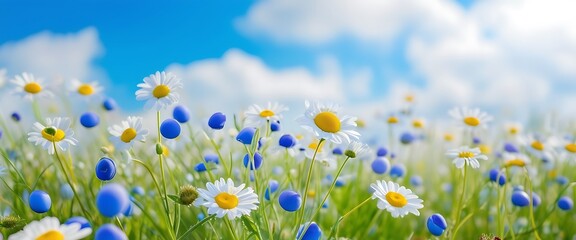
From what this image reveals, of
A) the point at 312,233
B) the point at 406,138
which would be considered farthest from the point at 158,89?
the point at 406,138

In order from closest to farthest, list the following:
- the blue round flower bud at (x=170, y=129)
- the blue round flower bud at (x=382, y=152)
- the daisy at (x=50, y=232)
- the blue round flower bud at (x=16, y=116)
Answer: the daisy at (x=50, y=232)
the blue round flower bud at (x=170, y=129)
the blue round flower bud at (x=382, y=152)
the blue round flower bud at (x=16, y=116)

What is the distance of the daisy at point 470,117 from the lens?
7.47 ft

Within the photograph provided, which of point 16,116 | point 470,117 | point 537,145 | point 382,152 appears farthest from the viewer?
point 537,145

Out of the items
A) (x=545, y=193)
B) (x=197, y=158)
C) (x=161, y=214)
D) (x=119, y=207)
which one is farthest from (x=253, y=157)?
(x=545, y=193)

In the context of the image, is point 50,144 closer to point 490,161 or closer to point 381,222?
point 381,222

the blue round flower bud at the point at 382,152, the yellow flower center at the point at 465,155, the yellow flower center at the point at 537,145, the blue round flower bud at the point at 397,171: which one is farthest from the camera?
the yellow flower center at the point at 537,145

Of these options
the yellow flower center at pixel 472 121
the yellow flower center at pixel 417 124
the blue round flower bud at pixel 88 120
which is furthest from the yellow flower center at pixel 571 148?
the blue round flower bud at pixel 88 120

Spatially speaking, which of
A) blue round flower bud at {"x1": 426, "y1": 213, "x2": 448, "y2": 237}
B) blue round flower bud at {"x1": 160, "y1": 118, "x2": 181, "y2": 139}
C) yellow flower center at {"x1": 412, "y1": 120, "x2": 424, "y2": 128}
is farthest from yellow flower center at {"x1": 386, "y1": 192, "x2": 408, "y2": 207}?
yellow flower center at {"x1": 412, "y1": 120, "x2": 424, "y2": 128}

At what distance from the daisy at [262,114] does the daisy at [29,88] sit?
3.32ft

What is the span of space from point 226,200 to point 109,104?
136 cm

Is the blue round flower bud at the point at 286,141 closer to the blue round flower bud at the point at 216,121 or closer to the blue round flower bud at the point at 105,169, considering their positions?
the blue round flower bud at the point at 216,121

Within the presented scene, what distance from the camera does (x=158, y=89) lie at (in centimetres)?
152

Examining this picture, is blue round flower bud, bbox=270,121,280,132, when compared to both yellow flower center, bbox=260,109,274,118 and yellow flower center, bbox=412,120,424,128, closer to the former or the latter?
yellow flower center, bbox=260,109,274,118

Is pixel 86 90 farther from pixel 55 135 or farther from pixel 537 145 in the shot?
pixel 537 145
